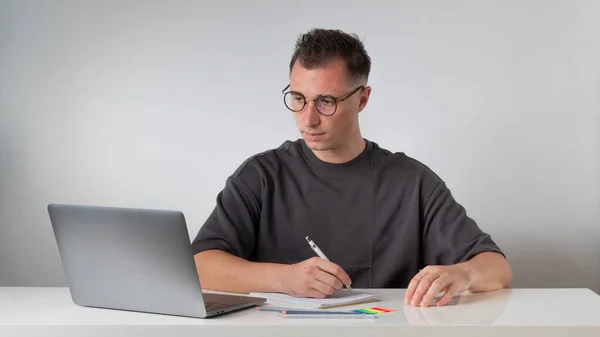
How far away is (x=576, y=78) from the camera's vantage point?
3381 mm

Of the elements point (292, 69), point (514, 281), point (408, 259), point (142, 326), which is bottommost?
point (514, 281)

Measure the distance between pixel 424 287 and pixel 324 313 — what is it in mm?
297

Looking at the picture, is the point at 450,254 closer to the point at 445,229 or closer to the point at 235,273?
the point at 445,229

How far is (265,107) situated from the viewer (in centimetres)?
349

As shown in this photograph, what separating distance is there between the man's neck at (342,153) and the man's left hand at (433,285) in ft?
2.41

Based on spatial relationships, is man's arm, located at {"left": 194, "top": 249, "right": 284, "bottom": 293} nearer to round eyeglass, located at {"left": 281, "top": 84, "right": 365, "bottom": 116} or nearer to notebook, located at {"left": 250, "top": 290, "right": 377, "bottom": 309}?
notebook, located at {"left": 250, "top": 290, "right": 377, "bottom": 309}

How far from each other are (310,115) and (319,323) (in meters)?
0.90

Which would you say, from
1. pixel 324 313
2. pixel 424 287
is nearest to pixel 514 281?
pixel 424 287

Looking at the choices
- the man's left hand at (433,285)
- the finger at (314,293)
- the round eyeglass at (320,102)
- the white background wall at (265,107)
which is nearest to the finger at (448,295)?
the man's left hand at (433,285)

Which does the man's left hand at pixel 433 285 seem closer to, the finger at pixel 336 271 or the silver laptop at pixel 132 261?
the finger at pixel 336 271

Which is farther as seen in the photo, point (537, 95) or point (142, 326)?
point (537, 95)

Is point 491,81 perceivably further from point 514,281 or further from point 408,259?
point 408,259

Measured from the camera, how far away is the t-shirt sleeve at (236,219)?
244cm

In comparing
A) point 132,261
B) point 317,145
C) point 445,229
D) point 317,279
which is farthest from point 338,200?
point 132,261
